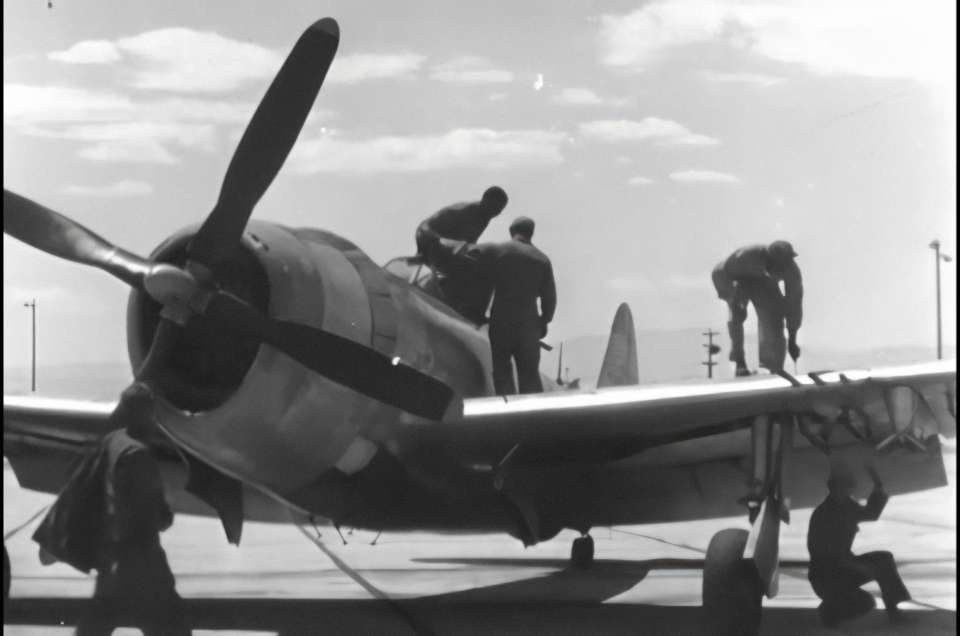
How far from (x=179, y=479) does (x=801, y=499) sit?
4.01m

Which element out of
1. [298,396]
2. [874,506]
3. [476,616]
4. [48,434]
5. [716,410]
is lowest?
[476,616]

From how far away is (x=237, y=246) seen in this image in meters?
4.68

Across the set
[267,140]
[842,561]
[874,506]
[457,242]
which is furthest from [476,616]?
[267,140]

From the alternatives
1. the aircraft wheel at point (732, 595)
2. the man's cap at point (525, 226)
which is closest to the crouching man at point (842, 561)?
the aircraft wheel at point (732, 595)

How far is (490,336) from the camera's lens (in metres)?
5.70

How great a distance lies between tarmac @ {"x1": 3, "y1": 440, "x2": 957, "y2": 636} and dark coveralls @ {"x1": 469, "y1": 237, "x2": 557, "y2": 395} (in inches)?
54.5

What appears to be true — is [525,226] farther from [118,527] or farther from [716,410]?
[118,527]

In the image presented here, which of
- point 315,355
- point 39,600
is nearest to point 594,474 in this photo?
point 315,355

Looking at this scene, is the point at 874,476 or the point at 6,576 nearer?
the point at 6,576

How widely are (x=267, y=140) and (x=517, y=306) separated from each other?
172cm

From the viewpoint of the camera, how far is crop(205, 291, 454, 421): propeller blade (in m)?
4.55

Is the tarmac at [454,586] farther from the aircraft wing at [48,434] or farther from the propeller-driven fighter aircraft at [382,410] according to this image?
the propeller-driven fighter aircraft at [382,410]

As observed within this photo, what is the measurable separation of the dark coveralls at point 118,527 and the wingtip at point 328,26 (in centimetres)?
214

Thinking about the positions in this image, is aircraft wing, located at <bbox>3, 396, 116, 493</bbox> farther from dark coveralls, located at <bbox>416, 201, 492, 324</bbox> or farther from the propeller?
dark coveralls, located at <bbox>416, 201, 492, 324</bbox>
